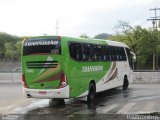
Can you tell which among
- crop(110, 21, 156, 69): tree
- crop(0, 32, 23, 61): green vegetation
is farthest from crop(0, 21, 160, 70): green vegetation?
crop(0, 32, 23, 61): green vegetation

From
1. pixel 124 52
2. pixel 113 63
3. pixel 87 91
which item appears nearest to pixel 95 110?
pixel 87 91

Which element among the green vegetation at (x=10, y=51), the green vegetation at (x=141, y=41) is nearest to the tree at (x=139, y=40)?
the green vegetation at (x=141, y=41)

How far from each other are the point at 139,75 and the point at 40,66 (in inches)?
695

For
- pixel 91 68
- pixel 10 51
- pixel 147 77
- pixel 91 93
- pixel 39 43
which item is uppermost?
pixel 10 51

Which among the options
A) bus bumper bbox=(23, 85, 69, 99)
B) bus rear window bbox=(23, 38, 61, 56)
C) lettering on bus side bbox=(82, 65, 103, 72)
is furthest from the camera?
lettering on bus side bbox=(82, 65, 103, 72)

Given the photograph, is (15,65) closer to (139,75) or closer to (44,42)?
(139,75)

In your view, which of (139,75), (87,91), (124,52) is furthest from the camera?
(139,75)

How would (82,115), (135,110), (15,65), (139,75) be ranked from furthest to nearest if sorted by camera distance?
(15,65)
(139,75)
(135,110)
(82,115)

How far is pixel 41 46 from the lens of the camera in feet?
53.7

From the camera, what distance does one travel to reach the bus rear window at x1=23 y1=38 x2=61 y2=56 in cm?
1611

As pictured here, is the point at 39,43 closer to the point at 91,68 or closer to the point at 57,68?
the point at 57,68

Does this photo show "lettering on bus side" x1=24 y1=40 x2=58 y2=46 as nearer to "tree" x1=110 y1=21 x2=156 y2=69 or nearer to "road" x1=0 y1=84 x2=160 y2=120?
A: "road" x1=0 y1=84 x2=160 y2=120

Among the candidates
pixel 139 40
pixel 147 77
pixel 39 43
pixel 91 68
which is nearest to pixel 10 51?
pixel 139 40

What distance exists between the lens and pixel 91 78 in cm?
1847
